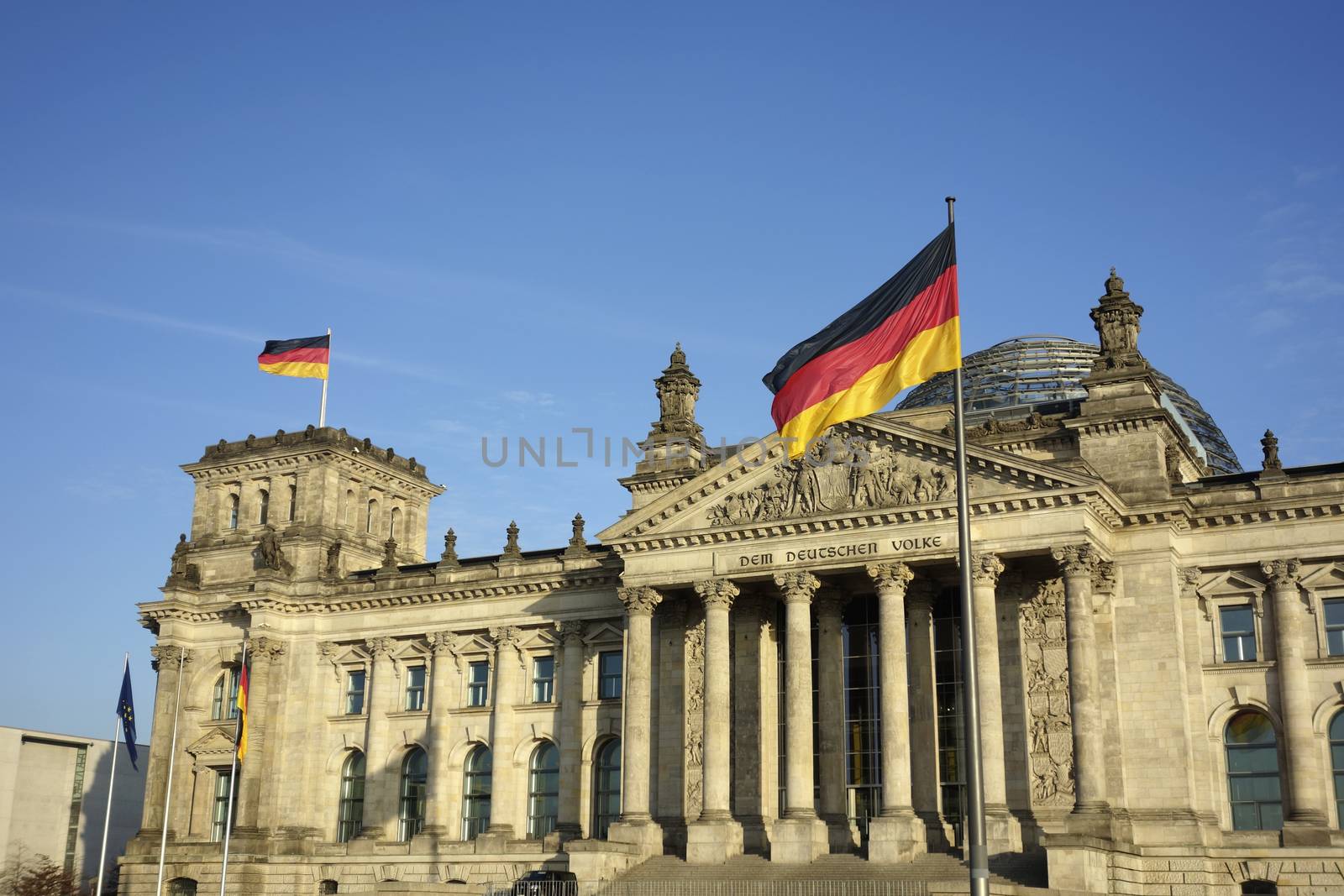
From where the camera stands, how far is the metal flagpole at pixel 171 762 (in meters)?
59.3

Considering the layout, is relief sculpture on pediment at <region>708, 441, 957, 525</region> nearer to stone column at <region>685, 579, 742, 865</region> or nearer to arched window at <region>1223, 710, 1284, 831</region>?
stone column at <region>685, 579, 742, 865</region>

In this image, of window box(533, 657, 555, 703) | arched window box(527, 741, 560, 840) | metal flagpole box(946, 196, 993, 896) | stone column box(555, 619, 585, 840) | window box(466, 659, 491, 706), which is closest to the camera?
metal flagpole box(946, 196, 993, 896)

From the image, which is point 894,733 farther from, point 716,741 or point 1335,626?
point 1335,626

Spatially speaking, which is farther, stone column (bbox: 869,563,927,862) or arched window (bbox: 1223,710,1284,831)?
arched window (bbox: 1223,710,1284,831)

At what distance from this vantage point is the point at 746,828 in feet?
172

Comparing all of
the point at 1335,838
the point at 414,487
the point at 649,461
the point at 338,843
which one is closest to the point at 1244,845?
the point at 1335,838

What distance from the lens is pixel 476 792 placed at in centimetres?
6166

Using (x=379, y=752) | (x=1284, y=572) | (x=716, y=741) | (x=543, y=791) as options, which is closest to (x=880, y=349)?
(x=1284, y=572)

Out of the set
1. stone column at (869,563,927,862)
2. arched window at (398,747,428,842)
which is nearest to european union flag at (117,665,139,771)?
arched window at (398,747,428,842)

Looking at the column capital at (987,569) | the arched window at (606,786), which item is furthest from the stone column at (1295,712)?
the arched window at (606,786)

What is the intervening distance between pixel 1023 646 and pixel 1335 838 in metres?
10.7

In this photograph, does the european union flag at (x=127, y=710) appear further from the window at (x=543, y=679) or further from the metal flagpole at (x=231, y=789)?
the window at (x=543, y=679)

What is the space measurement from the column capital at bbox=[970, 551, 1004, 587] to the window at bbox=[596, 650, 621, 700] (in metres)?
17.4

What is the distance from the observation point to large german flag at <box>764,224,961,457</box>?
1219 inches
